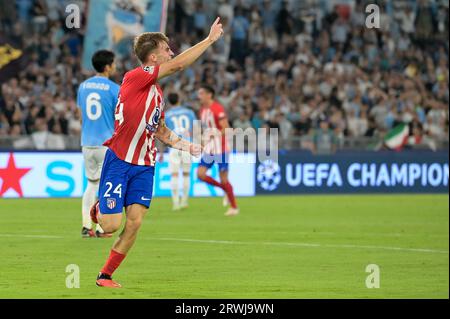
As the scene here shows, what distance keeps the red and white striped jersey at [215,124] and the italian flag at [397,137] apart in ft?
26.1

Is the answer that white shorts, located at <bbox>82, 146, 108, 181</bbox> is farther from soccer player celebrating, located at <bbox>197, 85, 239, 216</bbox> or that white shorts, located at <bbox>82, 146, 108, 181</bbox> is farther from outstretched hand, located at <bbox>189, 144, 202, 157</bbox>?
soccer player celebrating, located at <bbox>197, 85, 239, 216</bbox>

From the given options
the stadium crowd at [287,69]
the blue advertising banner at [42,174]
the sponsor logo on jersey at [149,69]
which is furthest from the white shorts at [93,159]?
the stadium crowd at [287,69]

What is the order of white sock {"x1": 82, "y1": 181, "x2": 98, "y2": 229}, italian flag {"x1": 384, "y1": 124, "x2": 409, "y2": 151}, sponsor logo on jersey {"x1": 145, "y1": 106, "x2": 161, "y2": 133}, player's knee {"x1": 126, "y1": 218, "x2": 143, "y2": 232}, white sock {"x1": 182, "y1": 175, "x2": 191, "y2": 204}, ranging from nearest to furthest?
player's knee {"x1": 126, "y1": 218, "x2": 143, "y2": 232} → sponsor logo on jersey {"x1": 145, "y1": 106, "x2": 161, "y2": 133} → white sock {"x1": 82, "y1": 181, "x2": 98, "y2": 229} → white sock {"x1": 182, "y1": 175, "x2": 191, "y2": 204} → italian flag {"x1": 384, "y1": 124, "x2": 409, "y2": 151}

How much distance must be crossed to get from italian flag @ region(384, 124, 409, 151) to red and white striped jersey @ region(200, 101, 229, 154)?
797cm

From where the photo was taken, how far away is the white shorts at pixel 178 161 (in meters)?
23.9

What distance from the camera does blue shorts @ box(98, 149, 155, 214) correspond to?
38.0 ft

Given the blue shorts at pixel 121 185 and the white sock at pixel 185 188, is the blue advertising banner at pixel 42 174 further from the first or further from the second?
the blue shorts at pixel 121 185

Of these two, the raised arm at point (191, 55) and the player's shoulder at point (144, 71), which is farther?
the player's shoulder at point (144, 71)

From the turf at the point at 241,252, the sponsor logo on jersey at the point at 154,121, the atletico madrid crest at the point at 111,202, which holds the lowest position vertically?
the turf at the point at 241,252

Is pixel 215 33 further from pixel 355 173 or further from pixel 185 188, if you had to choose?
pixel 355 173

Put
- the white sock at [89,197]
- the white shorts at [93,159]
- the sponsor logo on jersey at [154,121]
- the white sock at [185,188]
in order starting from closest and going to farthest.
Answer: the sponsor logo on jersey at [154,121] < the white sock at [89,197] < the white shorts at [93,159] < the white sock at [185,188]

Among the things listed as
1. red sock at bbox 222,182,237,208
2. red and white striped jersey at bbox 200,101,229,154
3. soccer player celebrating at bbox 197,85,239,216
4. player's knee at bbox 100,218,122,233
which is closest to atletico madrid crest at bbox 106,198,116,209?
player's knee at bbox 100,218,122,233

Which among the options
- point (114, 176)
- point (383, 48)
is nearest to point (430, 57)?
point (383, 48)
